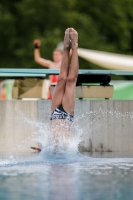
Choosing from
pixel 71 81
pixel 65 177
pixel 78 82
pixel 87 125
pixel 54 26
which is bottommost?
pixel 65 177

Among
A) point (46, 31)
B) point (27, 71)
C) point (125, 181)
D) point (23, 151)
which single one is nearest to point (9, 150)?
point (23, 151)

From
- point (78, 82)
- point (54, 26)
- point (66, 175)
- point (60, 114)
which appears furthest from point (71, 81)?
point (54, 26)

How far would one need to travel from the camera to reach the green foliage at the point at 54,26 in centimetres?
3712

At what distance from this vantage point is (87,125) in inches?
641

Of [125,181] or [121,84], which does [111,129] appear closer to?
[125,181]

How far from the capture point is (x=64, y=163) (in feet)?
44.5

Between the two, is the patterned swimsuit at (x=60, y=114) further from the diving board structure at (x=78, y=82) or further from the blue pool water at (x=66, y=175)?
the diving board structure at (x=78, y=82)

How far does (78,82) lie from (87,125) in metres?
0.69

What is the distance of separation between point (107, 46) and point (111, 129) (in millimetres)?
22193

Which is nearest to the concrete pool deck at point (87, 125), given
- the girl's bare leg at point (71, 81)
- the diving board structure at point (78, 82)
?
the diving board structure at point (78, 82)

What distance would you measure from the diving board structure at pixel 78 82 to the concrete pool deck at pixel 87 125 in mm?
169

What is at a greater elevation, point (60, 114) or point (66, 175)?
point (60, 114)

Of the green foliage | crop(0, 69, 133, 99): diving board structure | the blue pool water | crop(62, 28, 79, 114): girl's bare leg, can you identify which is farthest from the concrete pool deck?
the green foliage

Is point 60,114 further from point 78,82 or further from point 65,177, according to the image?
point 65,177
